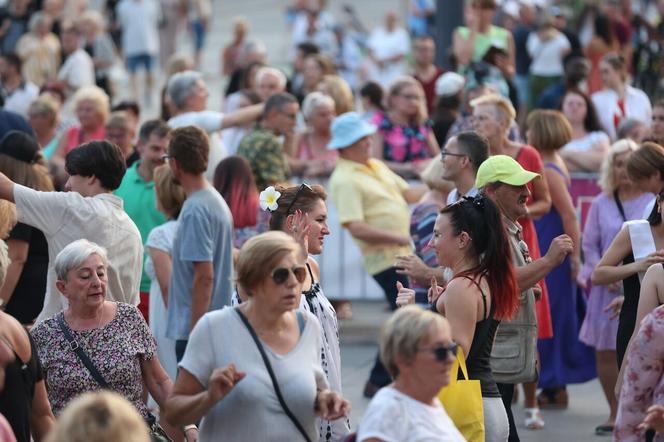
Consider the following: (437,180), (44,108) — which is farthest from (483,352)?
(44,108)

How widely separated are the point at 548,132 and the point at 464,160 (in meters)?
1.82

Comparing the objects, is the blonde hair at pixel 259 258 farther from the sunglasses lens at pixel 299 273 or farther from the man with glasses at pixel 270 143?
the man with glasses at pixel 270 143

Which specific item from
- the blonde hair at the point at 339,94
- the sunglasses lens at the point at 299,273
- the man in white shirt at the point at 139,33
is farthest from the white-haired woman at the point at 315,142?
the man in white shirt at the point at 139,33

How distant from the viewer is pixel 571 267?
9.61 meters

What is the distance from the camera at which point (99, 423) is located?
403cm

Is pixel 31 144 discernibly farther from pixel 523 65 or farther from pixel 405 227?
pixel 523 65

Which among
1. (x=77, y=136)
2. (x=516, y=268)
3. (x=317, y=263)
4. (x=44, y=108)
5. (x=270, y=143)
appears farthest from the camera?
(x=44, y=108)

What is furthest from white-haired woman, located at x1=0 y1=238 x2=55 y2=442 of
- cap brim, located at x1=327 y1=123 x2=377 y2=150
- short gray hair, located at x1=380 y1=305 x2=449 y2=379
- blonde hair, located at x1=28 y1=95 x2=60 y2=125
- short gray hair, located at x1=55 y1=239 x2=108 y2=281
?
blonde hair, located at x1=28 y1=95 x2=60 y2=125

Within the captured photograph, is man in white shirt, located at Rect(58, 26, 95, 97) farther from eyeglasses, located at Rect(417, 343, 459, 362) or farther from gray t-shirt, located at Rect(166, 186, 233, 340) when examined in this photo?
eyeglasses, located at Rect(417, 343, 459, 362)

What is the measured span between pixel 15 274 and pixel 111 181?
1.23 meters

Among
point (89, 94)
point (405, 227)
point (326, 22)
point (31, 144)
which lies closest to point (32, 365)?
point (31, 144)

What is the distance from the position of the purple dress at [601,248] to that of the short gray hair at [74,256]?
3.80 metres

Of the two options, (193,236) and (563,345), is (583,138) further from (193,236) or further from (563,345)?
(193,236)

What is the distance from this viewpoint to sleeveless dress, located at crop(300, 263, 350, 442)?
5.89 meters
